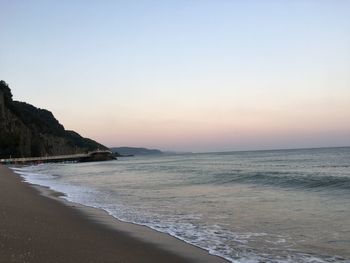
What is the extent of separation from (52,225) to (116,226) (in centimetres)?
208

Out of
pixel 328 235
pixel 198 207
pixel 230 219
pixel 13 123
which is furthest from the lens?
pixel 13 123

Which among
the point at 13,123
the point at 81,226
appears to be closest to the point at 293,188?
the point at 81,226

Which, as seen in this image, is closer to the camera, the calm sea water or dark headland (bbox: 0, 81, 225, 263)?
dark headland (bbox: 0, 81, 225, 263)

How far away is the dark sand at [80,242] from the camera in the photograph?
7.86m

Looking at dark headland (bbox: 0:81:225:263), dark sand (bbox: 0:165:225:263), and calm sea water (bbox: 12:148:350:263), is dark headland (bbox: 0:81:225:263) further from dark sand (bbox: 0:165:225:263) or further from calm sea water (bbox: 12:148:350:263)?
calm sea water (bbox: 12:148:350:263)

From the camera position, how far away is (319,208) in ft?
53.5

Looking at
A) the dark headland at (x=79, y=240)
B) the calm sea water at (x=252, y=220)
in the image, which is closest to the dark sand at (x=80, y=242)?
the dark headland at (x=79, y=240)

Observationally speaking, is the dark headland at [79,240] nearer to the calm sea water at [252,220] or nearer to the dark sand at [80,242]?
the dark sand at [80,242]

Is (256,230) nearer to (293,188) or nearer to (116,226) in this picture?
(116,226)

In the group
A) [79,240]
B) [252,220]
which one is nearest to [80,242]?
[79,240]

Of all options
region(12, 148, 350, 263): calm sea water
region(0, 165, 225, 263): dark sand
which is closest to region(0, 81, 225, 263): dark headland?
region(0, 165, 225, 263): dark sand

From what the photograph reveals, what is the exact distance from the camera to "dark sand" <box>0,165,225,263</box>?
25.8 feet

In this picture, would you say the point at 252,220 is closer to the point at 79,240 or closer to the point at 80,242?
the point at 79,240

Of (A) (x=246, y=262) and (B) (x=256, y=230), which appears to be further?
(B) (x=256, y=230)
